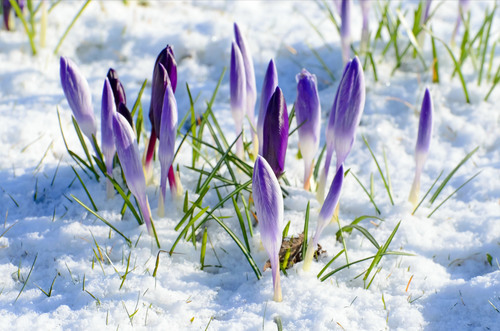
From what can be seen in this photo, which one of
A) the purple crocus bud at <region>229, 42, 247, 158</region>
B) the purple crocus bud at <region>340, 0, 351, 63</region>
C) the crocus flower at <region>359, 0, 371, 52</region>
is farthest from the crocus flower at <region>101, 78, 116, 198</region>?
the crocus flower at <region>359, 0, 371, 52</region>

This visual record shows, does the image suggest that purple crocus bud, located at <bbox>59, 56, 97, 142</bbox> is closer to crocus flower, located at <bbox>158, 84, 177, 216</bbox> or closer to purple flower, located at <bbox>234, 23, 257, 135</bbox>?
crocus flower, located at <bbox>158, 84, 177, 216</bbox>

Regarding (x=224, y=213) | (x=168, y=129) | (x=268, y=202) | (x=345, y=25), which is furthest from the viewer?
(x=345, y=25)

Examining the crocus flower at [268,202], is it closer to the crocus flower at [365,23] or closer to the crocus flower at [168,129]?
the crocus flower at [168,129]

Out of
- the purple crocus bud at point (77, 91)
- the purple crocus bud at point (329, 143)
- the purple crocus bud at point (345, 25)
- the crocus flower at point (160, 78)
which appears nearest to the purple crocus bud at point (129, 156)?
the crocus flower at point (160, 78)

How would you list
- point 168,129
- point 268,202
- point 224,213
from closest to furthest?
1. point 268,202
2. point 168,129
3. point 224,213

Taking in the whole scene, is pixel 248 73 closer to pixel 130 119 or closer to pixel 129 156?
pixel 130 119

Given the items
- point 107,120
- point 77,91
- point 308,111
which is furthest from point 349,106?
point 77,91

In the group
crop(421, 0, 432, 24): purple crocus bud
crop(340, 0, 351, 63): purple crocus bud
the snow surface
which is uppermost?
crop(421, 0, 432, 24): purple crocus bud
